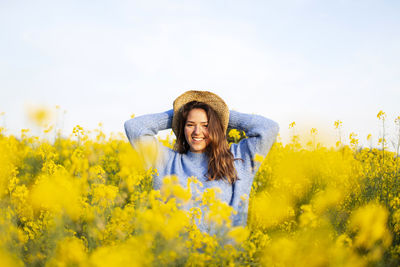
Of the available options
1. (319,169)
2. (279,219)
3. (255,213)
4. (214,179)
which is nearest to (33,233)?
(214,179)

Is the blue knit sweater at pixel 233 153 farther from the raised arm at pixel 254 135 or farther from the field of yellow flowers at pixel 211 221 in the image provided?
the field of yellow flowers at pixel 211 221

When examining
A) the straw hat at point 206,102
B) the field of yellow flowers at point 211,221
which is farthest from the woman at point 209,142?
the field of yellow flowers at point 211,221

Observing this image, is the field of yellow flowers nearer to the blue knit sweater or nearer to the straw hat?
the blue knit sweater

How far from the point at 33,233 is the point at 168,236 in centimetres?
159

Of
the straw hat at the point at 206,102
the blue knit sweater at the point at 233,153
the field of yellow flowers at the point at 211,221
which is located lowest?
the field of yellow flowers at the point at 211,221

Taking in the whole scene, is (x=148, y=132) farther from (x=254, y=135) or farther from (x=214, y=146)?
(x=254, y=135)

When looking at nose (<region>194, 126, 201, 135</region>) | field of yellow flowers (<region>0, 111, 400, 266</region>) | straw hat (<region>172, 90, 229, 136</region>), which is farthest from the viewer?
straw hat (<region>172, 90, 229, 136</region>)

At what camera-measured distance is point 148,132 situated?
2.92 m

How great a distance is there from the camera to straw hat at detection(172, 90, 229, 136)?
2926 mm

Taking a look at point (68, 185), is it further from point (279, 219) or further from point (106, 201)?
point (279, 219)

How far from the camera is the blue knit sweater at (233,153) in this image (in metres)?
2.65

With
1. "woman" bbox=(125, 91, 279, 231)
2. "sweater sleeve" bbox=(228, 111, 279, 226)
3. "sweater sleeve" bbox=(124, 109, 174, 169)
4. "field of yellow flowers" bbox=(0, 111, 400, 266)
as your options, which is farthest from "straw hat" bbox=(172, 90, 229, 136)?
"field of yellow flowers" bbox=(0, 111, 400, 266)

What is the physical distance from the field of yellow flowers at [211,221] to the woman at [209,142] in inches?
9.0

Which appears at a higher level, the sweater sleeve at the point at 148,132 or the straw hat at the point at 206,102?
the straw hat at the point at 206,102
